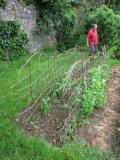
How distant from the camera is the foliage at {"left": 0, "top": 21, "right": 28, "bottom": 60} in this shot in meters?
17.3

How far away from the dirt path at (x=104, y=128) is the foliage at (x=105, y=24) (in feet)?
30.6

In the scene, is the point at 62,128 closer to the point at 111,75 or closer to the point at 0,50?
the point at 111,75

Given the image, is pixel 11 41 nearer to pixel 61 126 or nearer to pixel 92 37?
pixel 92 37

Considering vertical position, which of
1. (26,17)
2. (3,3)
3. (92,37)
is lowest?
(92,37)

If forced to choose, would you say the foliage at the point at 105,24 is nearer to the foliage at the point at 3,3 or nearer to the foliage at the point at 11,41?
the foliage at the point at 11,41

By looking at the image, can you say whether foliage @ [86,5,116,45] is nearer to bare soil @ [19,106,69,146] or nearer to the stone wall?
the stone wall

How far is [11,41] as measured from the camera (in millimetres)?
17750

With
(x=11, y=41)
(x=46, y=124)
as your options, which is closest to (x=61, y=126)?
(x=46, y=124)

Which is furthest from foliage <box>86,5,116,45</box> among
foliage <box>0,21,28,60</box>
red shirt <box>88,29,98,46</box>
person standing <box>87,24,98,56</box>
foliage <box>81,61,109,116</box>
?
foliage <box>81,61,109,116</box>

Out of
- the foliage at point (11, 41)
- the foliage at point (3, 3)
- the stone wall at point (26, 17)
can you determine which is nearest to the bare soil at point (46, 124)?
the foliage at point (11, 41)

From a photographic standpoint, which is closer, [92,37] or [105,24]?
[92,37]

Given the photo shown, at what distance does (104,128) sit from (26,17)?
11017mm

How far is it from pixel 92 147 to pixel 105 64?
6.16 meters

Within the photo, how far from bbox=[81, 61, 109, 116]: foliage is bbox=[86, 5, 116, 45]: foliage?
8.44 metres
